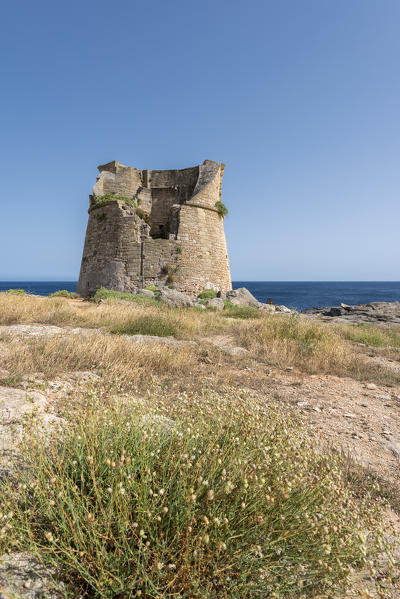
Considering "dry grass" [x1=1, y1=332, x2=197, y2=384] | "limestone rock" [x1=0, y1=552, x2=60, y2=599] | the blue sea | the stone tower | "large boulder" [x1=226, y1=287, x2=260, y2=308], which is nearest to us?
"limestone rock" [x1=0, y1=552, x2=60, y2=599]

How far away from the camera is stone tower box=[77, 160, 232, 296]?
1673cm

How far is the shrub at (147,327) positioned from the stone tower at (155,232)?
884 centimetres

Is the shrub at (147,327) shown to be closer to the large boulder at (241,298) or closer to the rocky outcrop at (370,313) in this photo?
the large boulder at (241,298)

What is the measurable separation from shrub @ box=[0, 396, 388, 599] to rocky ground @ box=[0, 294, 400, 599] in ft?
0.39

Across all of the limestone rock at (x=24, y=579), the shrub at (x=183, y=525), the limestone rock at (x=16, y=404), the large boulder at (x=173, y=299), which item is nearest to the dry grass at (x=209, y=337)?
the limestone rock at (x=16, y=404)

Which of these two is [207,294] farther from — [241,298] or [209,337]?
[209,337]

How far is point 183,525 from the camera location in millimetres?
1362

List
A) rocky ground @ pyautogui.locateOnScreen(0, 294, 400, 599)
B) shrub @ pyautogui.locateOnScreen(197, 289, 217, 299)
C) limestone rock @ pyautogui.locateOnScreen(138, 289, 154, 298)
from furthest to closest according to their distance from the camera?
shrub @ pyautogui.locateOnScreen(197, 289, 217, 299)
limestone rock @ pyautogui.locateOnScreen(138, 289, 154, 298)
rocky ground @ pyautogui.locateOnScreen(0, 294, 400, 599)

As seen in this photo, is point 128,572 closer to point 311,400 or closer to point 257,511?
point 257,511

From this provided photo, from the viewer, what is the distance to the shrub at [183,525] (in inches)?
48.7

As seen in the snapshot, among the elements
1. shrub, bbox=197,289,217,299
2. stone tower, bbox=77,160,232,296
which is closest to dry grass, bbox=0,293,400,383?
shrub, bbox=197,289,217,299

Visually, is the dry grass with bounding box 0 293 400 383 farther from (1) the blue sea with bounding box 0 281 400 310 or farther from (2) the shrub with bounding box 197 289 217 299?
(2) the shrub with bounding box 197 289 217 299

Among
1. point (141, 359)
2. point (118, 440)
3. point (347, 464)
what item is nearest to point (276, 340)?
point (141, 359)

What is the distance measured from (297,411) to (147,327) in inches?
188
